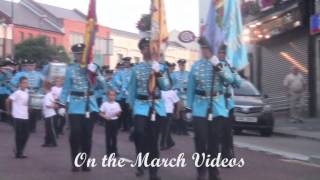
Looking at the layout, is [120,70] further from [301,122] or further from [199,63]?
[199,63]

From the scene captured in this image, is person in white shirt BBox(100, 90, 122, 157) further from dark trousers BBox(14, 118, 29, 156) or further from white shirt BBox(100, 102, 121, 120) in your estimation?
dark trousers BBox(14, 118, 29, 156)

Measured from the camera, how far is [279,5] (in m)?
26.2

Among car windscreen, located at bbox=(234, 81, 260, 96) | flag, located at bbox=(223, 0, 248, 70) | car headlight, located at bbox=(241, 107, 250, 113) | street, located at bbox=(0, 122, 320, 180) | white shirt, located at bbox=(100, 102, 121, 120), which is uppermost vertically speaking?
flag, located at bbox=(223, 0, 248, 70)

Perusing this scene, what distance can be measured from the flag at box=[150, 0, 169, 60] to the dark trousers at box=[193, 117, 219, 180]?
1091 mm

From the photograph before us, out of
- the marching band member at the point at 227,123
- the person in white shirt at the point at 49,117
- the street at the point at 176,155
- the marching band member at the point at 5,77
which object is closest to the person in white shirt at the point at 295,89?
the street at the point at 176,155

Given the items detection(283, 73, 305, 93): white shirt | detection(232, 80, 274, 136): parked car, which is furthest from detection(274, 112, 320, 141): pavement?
detection(283, 73, 305, 93): white shirt

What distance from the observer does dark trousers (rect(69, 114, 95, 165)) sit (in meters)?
10.0

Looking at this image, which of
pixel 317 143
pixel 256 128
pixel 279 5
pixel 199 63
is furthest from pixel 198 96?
pixel 279 5

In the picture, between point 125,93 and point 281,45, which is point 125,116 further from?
point 281,45

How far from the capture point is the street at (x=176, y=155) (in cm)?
984

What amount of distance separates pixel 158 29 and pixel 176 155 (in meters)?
4.05

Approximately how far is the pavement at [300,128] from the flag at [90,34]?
8.77 m

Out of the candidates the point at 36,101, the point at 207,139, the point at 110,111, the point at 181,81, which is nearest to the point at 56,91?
the point at 36,101

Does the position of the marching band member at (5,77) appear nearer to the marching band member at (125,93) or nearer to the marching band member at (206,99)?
the marching band member at (125,93)
